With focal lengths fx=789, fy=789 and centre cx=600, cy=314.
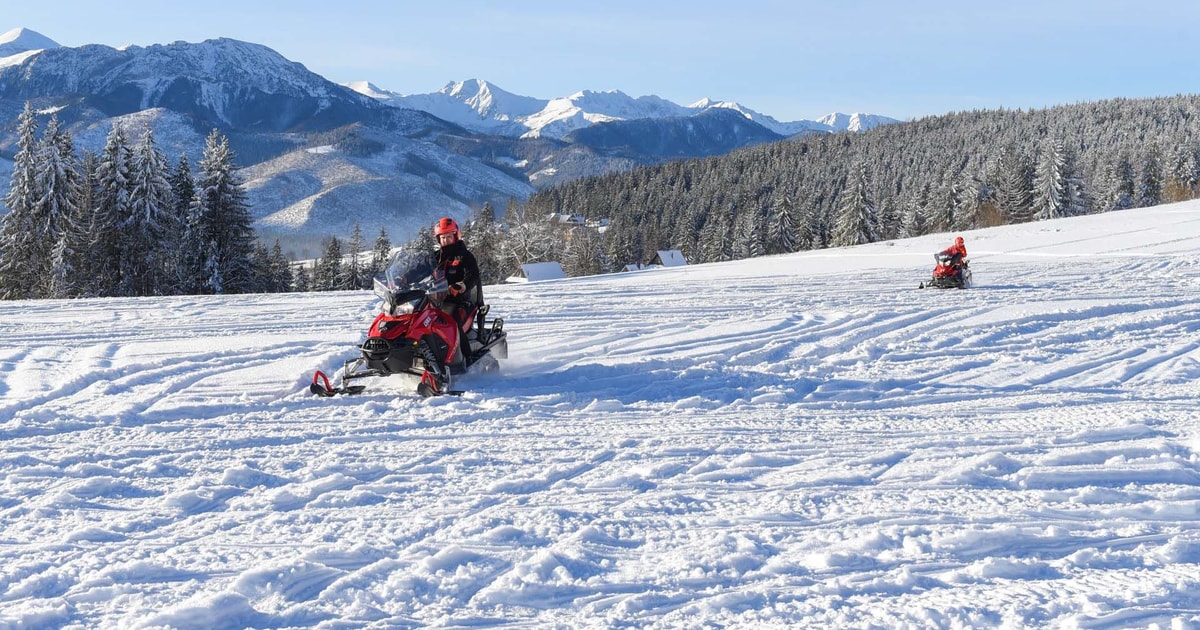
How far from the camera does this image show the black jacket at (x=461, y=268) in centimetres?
775

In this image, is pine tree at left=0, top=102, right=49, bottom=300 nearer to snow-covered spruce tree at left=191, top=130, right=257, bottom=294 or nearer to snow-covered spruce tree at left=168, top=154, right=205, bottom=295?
snow-covered spruce tree at left=168, top=154, right=205, bottom=295

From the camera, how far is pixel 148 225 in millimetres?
32625

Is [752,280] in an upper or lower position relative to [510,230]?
lower

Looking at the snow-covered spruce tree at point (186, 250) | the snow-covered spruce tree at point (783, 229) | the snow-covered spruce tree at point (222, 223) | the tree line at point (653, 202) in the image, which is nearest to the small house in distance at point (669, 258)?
the tree line at point (653, 202)

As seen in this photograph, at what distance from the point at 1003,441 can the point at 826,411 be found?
143cm

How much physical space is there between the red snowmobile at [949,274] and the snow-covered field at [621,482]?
14.1 feet

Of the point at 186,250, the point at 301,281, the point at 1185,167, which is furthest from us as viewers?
the point at 1185,167

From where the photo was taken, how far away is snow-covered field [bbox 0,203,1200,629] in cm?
344

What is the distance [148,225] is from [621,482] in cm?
3378

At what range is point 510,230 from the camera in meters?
61.9

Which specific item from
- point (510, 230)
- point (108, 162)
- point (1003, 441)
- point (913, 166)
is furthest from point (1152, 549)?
point (913, 166)

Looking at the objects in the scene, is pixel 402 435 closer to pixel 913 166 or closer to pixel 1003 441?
pixel 1003 441

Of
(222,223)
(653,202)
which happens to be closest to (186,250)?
(222,223)

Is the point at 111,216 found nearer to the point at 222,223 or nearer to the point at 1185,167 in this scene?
the point at 222,223
